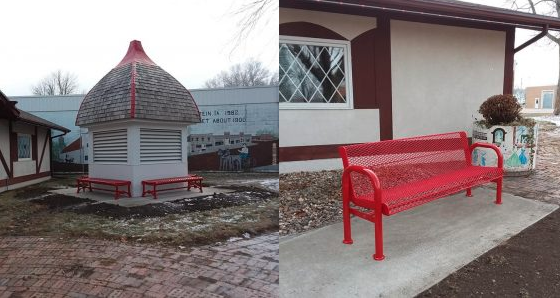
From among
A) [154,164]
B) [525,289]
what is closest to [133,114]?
[154,164]

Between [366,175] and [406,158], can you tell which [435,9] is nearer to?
[406,158]

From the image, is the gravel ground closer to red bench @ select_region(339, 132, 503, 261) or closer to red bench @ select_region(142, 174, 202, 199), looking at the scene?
red bench @ select_region(339, 132, 503, 261)

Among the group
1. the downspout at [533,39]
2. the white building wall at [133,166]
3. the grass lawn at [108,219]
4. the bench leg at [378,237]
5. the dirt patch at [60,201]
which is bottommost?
the bench leg at [378,237]

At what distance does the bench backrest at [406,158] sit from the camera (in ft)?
10.7

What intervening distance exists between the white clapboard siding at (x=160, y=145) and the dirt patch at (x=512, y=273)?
1608 mm

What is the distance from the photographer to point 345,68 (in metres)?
5.66

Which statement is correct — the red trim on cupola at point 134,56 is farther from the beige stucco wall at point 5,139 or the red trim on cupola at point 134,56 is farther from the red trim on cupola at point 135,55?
the beige stucco wall at point 5,139

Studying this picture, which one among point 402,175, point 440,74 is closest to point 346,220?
point 402,175

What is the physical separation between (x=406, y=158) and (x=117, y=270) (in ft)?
9.00

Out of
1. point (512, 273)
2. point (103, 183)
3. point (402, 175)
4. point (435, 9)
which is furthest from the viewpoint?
point (435, 9)

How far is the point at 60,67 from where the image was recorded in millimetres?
2045

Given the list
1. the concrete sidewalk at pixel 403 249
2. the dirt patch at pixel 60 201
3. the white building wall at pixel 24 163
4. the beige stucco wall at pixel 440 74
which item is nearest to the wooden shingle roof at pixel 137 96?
the white building wall at pixel 24 163

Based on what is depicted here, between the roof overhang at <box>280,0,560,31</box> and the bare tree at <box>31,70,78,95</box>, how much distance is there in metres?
2.77

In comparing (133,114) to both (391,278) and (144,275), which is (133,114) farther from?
(391,278)
